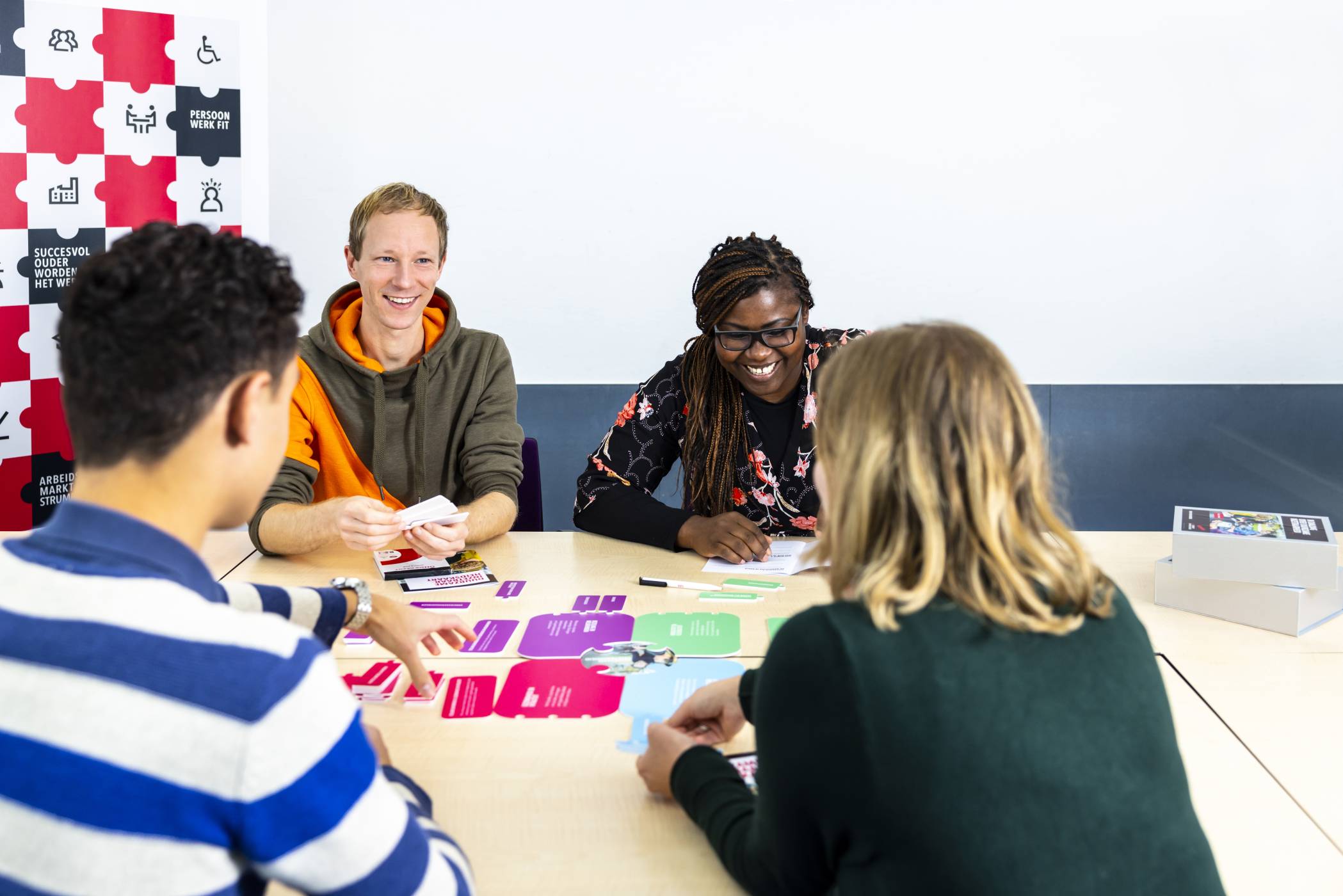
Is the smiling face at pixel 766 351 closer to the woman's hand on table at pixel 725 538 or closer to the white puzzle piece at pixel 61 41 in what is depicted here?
the woman's hand on table at pixel 725 538

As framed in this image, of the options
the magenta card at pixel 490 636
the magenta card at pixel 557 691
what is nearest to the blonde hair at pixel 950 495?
the magenta card at pixel 557 691

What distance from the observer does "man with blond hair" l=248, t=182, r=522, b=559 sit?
94.0 inches

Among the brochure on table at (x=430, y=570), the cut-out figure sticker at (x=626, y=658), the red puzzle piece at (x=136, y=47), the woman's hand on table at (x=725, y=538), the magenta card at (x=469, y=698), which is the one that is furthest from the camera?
the red puzzle piece at (x=136, y=47)

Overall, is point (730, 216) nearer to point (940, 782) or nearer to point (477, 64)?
point (477, 64)

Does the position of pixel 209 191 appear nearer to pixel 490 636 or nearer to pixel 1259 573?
pixel 490 636

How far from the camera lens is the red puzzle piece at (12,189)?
2852mm

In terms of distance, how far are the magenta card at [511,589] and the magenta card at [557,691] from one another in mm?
307

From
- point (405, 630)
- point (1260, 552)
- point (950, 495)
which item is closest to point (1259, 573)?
point (1260, 552)

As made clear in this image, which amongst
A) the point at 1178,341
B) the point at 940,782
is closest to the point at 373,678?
the point at 940,782

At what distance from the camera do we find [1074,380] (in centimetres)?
370

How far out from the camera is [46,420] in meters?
3.02

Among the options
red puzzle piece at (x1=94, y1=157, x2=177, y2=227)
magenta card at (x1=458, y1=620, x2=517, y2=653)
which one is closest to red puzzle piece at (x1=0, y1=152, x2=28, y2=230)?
red puzzle piece at (x1=94, y1=157, x2=177, y2=227)

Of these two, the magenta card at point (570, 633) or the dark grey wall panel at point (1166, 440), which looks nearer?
the magenta card at point (570, 633)

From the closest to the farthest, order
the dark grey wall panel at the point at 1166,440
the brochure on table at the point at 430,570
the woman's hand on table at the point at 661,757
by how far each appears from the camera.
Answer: the woman's hand on table at the point at 661,757
the brochure on table at the point at 430,570
the dark grey wall panel at the point at 1166,440
